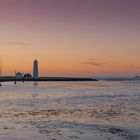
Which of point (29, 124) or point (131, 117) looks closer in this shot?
point (29, 124)

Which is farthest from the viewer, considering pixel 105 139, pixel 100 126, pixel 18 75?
pixel 18 75

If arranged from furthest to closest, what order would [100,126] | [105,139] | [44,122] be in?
[44,122] → [100,126] → [105,139]

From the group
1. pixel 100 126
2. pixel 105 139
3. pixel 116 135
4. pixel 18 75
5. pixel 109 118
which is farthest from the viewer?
pixel 18 75

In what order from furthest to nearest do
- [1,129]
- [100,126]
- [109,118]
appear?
[109,118] < [100,126] < [1,129]

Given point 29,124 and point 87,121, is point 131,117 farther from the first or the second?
point 29,124

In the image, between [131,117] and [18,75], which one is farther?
[18,75]

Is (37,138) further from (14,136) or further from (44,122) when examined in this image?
(44,122)

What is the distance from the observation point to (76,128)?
24.7 metres

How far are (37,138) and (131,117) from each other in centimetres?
1228

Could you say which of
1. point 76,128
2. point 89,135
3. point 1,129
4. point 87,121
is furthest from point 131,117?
point 1,129

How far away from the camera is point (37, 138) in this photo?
20656mm

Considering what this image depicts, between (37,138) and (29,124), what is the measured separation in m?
5.58

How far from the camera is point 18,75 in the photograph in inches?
7761

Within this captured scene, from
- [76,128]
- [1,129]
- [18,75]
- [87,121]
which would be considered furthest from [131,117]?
[18,75]
